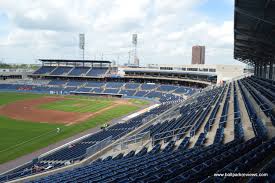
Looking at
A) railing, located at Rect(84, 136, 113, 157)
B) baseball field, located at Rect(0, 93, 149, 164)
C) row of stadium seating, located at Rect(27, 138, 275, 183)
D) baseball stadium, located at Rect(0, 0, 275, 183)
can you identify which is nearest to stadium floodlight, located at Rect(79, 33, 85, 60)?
baseball stadium, located at Rect(0, 0, 275, 183)

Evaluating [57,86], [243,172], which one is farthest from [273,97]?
[57,86]

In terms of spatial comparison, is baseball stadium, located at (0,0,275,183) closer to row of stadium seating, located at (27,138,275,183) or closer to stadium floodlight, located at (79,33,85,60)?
row of stadium seating, located at (27,138,275,183)

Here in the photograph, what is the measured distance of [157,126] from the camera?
1043 inches

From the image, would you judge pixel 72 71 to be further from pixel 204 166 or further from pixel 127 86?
pixel 204 166

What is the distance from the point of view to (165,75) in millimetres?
86875

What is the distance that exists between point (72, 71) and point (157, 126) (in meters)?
77.4

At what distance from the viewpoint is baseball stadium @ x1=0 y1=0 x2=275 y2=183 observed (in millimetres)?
10031

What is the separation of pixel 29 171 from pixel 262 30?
1830 cm

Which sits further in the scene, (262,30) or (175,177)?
(262,30)

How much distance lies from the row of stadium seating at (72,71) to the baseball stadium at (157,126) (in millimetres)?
697

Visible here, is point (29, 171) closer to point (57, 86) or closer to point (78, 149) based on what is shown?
point (78, 149)

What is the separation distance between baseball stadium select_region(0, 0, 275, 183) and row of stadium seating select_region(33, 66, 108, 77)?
0.70 metres

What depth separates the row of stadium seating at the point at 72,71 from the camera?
316 ft

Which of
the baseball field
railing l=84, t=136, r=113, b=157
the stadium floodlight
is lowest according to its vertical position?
the baseball field
